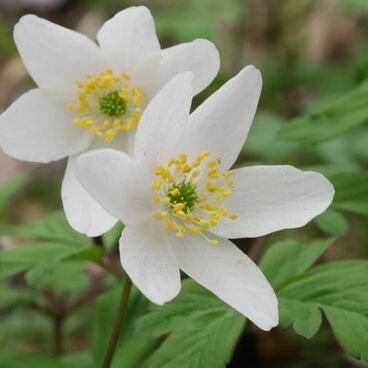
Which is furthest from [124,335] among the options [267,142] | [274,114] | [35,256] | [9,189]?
[274,114]

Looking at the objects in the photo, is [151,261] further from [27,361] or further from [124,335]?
[27,361]

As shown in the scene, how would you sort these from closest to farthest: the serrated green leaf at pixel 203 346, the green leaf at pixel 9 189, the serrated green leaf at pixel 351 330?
the serrated green leaf at pixel 351 330
the serrated green leaf at pixel 203 346
the green leaf at pixel 9 189

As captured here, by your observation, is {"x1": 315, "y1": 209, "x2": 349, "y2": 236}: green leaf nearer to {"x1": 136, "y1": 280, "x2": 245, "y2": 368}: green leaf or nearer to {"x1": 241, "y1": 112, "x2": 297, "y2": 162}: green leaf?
{"x1": 136, "y1": 280, "x2": 245, "y2": 368}: green leaf

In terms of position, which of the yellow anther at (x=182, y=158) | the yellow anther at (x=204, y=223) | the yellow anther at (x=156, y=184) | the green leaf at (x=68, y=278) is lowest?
the green leaf at (x=68, y=278)

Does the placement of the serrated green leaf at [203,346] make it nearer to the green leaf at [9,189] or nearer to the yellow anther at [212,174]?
the yellow anther at [212,174]

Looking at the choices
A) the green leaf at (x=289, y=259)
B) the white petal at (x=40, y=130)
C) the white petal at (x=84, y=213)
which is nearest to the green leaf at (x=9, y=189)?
the white petal at (x=40, y=130)

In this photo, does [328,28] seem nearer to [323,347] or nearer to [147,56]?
[323,347]

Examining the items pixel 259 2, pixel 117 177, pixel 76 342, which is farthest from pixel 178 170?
pixel 259 2

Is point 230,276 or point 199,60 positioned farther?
point 199,60
